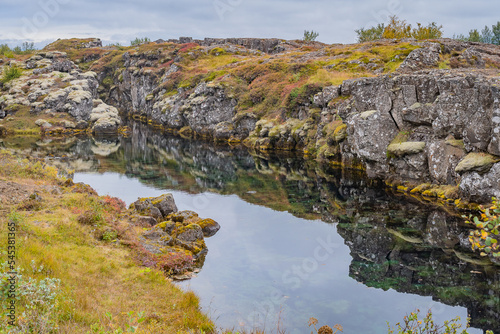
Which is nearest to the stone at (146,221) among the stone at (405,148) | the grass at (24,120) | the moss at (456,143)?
the stone at (405,148)

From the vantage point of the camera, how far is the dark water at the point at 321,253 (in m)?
17.6

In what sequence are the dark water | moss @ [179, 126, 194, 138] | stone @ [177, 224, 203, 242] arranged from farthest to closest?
moss @ [179, 126, 194, 138] < stone @ [177, 224, 203, 242] < the dark water

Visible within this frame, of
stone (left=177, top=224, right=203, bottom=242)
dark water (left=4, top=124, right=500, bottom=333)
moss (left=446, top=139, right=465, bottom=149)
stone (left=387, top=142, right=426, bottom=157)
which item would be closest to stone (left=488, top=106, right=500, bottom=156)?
moss (left=446, top=139, right=465, bottom=149)

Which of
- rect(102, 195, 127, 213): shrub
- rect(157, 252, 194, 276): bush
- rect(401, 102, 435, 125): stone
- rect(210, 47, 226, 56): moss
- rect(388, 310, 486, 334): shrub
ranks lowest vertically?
rect(157, 252, 194, 276): bush

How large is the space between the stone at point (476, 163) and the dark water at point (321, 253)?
398 cm

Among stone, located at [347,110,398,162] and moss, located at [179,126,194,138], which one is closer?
stone, located at [347,110,398,162]

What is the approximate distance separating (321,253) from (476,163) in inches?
605

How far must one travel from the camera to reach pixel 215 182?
46844 millimetres

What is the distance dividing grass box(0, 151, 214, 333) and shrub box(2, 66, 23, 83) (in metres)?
103

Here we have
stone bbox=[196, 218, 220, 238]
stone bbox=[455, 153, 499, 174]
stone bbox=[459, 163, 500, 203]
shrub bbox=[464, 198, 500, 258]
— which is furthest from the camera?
stone bbox=[455, 153, 499, 174]

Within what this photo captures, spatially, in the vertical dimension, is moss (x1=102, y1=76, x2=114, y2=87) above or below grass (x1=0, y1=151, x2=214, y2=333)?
above

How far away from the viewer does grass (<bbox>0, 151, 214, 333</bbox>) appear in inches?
464

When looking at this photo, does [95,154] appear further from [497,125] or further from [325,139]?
[497,125]

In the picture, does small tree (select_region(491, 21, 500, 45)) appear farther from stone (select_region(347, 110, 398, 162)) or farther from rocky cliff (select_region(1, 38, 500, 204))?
stone (select_region(347, 110, 398, 162))
